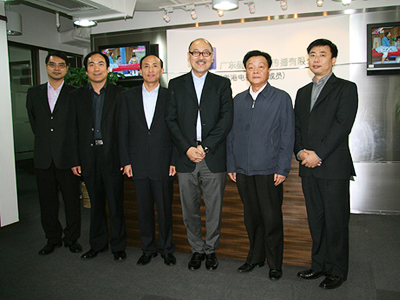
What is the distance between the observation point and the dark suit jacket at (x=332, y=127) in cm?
247

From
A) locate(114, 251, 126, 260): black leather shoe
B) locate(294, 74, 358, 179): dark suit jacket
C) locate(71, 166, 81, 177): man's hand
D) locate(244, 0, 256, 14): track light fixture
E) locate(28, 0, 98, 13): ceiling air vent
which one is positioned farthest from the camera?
locate(244, 0, 256, 14): track light fixture

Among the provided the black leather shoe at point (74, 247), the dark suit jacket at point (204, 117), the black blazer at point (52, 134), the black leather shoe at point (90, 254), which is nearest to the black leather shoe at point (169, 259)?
the black leather shoe at point (90, 254)

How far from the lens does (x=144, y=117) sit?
295cm

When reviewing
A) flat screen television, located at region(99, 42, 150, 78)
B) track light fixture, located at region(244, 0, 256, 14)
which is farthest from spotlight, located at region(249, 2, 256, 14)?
flat screen television, located at region(99, 42, 150, 78)

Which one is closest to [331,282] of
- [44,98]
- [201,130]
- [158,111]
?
[201,130]

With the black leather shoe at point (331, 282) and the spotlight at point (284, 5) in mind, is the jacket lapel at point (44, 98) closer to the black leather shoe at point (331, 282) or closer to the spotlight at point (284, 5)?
the black leather shoe at point (331, 282)

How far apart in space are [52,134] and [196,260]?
1856 millimetres

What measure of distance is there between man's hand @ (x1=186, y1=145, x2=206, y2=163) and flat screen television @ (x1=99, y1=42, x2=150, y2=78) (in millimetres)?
3807

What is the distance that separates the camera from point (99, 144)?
3.12 metres

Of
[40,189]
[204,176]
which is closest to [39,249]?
[40,189]

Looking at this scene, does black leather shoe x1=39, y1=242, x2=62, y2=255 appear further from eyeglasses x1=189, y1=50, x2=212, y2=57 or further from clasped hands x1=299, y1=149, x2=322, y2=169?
clasped hands x1=299, y1=149, x2=322, y2=169

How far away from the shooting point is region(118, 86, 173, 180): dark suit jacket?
2.93m

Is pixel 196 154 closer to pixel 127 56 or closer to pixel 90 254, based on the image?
pixel 90 254

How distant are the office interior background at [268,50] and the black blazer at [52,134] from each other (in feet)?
4.23
